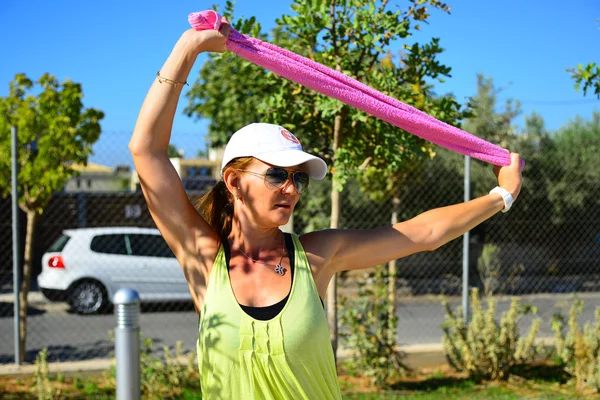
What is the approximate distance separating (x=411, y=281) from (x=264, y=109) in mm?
6571

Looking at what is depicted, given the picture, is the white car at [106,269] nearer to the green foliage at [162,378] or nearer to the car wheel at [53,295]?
the car wheel at [53,295]

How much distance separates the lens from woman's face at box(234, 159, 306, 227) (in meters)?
2.04

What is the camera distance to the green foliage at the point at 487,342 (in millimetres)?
6039

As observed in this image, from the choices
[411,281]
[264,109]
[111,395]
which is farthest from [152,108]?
[411,281]

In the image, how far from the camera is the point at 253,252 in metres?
2.12

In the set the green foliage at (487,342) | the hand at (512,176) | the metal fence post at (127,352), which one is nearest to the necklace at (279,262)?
the metal fence post at (127,352)

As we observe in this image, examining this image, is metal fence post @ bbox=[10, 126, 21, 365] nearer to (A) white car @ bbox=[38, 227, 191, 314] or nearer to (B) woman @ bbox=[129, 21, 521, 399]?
(A) white car @ bbox=[38, 227, 191, 314]

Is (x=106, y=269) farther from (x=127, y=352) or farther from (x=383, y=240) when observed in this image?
(x=383, y=240)

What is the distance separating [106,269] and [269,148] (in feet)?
25.5

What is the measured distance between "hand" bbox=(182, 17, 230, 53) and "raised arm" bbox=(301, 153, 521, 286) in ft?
2.15

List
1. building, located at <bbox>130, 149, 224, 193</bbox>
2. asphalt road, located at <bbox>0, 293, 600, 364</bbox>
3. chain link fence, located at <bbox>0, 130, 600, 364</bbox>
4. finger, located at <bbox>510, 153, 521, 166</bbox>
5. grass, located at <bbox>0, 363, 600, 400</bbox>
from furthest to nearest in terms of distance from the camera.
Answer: chain link fence, located at <bbox>0, 130, 600, 364</bbox> → building, located at <bbox>130, 149, 224, 193</bbox> → asphalt road, located at <bbox>0, 293, 600, 364</bbox> → grass, located at <bbox>0, 363, 600, 400</bbox> → finger, located at <bbox>510, 153, 521, 166</bbox>

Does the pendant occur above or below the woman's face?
below

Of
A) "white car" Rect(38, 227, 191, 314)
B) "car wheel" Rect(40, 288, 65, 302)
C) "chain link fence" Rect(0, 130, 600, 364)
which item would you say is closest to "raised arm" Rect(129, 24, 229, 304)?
"chain link fence" Rect(0, 130, 600, 364)

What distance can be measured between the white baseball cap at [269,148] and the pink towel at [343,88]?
0.81ft
